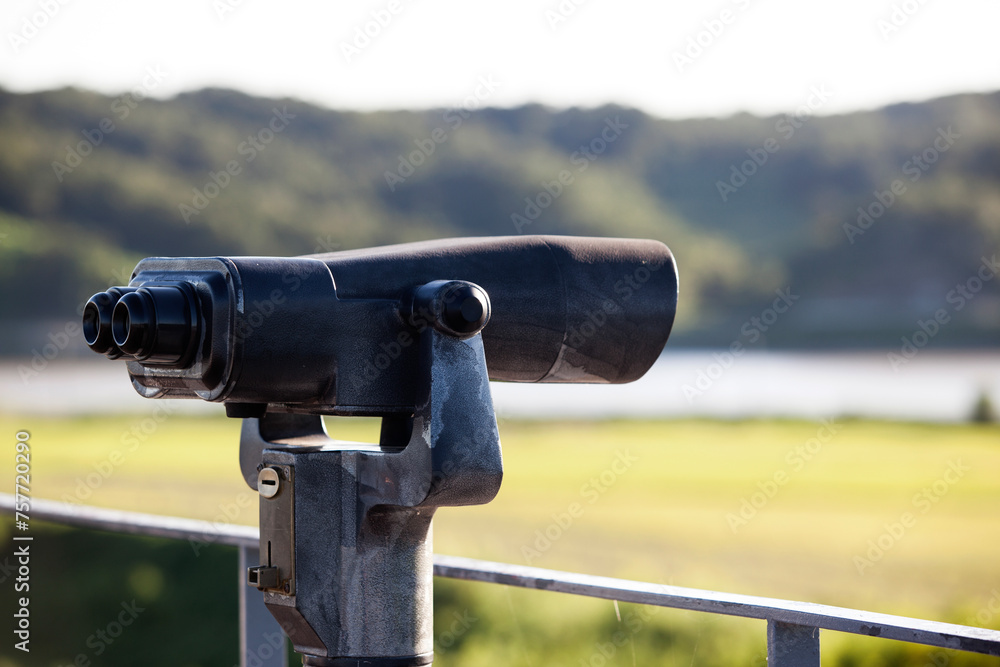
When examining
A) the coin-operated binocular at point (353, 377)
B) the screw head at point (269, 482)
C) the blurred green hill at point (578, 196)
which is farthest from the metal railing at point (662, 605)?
the blurred green hill at point (578, 196)

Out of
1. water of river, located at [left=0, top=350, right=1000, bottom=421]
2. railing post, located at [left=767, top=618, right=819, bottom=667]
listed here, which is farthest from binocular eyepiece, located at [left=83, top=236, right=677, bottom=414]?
water of river, located at [left=0, top=350, right=1000, bottom=421]

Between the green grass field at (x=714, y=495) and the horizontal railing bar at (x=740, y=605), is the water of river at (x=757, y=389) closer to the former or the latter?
the green grass field at (x=714, y=495)

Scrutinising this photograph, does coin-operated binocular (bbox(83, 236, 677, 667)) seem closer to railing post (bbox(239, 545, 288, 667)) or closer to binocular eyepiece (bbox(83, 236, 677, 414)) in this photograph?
binocular eyepiece (bbox(83, 236, 677, 414))

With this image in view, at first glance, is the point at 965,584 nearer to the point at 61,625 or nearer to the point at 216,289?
the point at 61,625

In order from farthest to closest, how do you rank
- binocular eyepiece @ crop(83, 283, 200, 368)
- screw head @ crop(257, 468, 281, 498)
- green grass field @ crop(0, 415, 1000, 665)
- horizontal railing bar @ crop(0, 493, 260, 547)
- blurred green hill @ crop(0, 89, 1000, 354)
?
blurred green hill @ crop(0, 89, 1000, 354)
green grass field @ crop(0, 415, 1000, 665)
horizontal railing bar @ crop(0, 493, 260, 547)
screw head @ crop(257, 468, 281, 498)
binocular eyepiece @ crop(83, 283, 200, 368)

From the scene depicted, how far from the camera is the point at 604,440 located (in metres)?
46.4

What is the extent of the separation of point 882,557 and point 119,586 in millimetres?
25030

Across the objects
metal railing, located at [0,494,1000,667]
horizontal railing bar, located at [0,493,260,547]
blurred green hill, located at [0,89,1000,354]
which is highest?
blurred green hill, located at [0,89,1000,354]

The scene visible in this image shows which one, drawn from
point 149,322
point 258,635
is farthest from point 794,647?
point 258,635

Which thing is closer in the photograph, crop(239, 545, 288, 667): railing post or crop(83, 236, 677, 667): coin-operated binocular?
crop(83, 236, 677, 667): coin-operated binocular

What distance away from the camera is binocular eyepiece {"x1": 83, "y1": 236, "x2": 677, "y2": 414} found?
1.70 m

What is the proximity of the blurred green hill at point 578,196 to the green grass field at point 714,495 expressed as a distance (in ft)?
43.2

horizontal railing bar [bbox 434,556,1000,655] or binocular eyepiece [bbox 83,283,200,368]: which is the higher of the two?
binocular eyepiece [bbox 83,283,200,368]

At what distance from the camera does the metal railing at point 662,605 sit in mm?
1545
